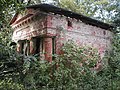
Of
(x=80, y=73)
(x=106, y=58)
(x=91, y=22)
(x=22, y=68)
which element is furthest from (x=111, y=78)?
(x=22, y=68)

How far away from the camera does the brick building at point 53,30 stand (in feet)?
28.0

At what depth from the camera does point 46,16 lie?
853 centimetres

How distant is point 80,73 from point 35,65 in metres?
2.42

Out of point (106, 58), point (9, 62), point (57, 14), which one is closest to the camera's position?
point (9, 62)

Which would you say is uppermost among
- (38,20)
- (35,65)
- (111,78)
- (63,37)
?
(38,20)

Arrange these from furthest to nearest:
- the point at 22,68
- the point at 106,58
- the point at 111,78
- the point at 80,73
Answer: the point at 106,58, the point at 111,78, the point at 80,73, the point at 22,68

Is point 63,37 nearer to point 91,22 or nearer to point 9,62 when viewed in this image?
point 91,22

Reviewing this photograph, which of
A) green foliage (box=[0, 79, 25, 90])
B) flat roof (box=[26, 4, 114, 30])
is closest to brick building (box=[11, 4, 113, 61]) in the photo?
flat roof (box=[26, 4, 114, 30])

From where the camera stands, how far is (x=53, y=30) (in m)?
8.63

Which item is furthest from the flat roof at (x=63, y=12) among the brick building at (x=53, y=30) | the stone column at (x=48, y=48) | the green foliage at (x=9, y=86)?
the green foliage at (x=9, y=86)

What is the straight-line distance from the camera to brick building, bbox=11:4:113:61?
855 cm

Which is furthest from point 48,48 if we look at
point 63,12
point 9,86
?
point 9,86

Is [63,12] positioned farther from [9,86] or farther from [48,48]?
[9,86]

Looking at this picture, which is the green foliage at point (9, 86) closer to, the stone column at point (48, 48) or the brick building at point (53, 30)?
the brick building at point (53, 30)
